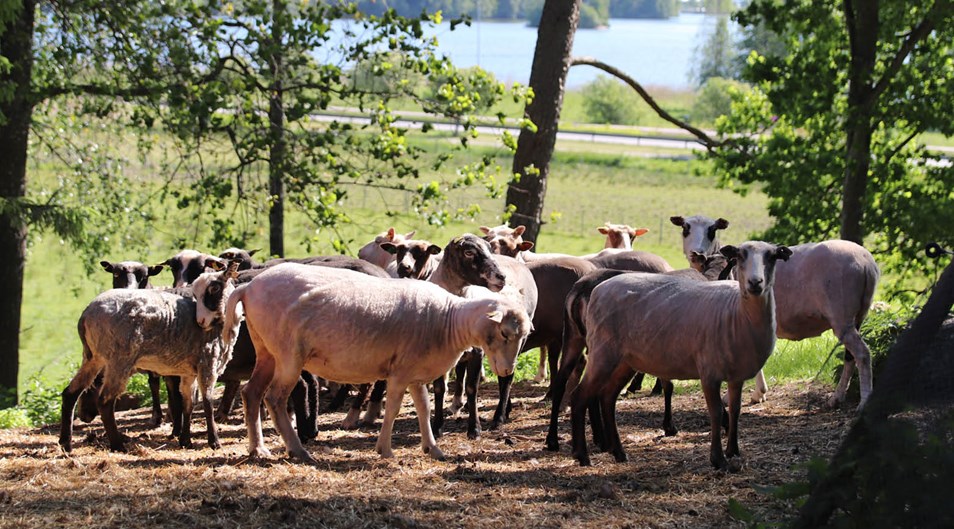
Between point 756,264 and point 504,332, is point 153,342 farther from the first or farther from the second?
point 756,264

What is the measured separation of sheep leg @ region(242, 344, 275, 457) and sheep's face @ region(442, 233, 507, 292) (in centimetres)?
244

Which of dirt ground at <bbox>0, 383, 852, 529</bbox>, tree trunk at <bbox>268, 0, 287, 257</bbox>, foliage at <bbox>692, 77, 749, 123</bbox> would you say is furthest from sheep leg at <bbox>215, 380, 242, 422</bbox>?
foliage at <bbox>692, 77, 749, 123</bbox>

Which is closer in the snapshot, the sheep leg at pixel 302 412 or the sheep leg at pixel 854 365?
the sheep leg at pixel 302 412

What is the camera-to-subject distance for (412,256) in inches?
444

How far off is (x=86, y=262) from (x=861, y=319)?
12632 mm

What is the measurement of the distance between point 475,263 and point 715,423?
310 centimetres

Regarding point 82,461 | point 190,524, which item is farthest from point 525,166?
point 190,524

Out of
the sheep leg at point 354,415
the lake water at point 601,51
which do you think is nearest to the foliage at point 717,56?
the lake water at point 601,51

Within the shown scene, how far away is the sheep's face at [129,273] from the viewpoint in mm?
10445

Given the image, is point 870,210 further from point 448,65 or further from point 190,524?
point 190,524

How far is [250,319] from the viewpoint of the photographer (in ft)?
27.1

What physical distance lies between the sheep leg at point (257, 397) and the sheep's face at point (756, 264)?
3.65 m

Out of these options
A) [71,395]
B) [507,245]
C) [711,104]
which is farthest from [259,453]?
[711,104]

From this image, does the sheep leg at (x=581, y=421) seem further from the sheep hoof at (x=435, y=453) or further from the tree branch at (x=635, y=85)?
the tree branch at (x=635, y=85)
